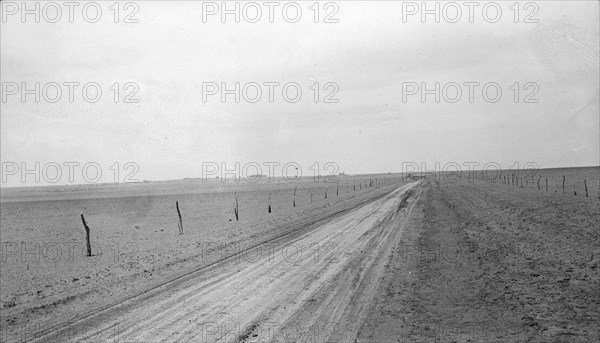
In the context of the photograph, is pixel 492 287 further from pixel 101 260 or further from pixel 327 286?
pixel 101 260

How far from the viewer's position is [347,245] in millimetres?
15508

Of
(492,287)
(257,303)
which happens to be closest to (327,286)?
(257,303)

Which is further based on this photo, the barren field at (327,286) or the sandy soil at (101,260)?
the sandy soil at (101,260)

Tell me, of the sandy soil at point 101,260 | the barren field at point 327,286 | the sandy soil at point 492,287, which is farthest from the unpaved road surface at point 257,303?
the sandy soil at point 101,260

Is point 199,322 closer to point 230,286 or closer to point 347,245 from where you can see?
point 230,286

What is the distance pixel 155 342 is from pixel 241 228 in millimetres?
16419

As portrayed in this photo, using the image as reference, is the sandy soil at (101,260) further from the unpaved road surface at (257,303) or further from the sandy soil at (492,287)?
the sandy soil at (492,287)

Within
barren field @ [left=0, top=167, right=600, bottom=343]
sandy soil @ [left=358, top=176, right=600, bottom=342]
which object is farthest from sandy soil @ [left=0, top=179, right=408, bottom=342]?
sandy soil @ [left=358, top=176, right=600, bottom=342]

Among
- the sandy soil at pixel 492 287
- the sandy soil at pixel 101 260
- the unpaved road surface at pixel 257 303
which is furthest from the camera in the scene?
the sandy soil at pixel 101 260

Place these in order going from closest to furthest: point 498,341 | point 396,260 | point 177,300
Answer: point 498,341
point 177,300
point 396,260

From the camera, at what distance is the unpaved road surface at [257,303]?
7375 millimetres

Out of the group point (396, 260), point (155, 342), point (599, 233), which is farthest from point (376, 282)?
point (599, 233)

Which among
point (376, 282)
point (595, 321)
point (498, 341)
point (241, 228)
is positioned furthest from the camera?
point (241, 228)

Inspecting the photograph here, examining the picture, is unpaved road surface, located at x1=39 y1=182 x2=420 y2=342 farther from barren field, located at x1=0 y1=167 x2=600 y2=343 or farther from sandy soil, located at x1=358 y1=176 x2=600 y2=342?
sandy soil, located at x1=358 y1=176 x2=600 y2=342
